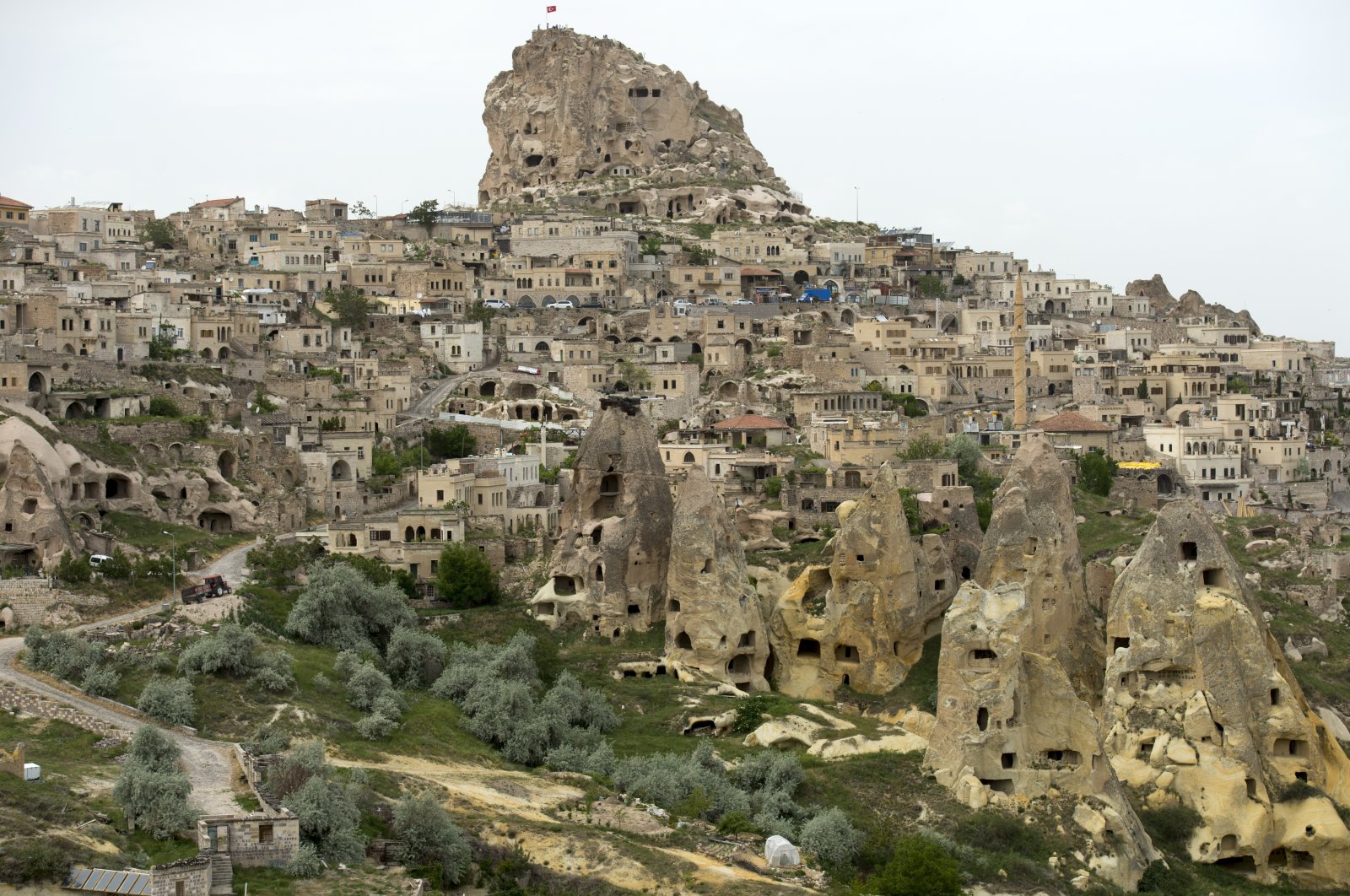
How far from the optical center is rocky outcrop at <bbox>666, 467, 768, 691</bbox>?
70250 mm

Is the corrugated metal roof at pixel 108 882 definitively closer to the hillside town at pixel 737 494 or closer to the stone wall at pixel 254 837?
the hillside town at pixel 737 494

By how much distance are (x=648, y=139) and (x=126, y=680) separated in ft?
318

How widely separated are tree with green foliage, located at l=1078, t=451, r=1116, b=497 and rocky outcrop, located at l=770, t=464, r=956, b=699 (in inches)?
752

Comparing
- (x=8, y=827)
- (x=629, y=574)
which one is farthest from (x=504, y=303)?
(x=8, y=827)

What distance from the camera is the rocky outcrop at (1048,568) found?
69.6 metres

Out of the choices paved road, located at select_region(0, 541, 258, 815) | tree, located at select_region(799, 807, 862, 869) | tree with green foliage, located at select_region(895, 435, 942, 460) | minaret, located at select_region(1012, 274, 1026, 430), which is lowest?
tree, located at select_region(799, 807, 862, 869)

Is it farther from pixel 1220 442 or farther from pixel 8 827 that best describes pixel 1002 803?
pixel 1220 442

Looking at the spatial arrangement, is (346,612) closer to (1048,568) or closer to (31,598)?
(31,598)

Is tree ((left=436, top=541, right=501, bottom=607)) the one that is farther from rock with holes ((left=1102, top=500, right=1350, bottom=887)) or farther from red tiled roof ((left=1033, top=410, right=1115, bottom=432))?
red tiled roof ((left=1033, top=410, right=1115, bottom=432))

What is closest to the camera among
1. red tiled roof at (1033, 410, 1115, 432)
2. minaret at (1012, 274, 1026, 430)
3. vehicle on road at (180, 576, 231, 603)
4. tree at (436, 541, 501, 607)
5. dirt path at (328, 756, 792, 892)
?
dirt path at (328, 756, 792, 892)

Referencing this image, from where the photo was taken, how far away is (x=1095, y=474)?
89.6 meters

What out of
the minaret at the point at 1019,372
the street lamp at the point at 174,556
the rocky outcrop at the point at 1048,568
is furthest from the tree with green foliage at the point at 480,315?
the rocky outcrop at the point at 1048,568

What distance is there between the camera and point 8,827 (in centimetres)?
4575

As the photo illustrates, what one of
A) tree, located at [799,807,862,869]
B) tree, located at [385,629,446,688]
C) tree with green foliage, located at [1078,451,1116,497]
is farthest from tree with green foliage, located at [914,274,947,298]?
tree, located at [799,807,862,869]
